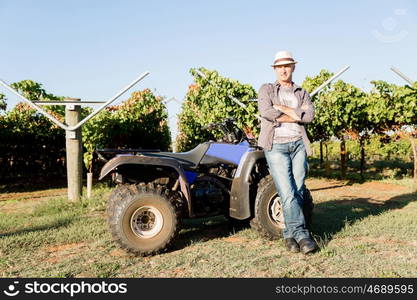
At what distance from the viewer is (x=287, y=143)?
4082 mm

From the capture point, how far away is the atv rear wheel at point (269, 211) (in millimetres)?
4566

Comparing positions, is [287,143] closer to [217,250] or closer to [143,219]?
[217,250]

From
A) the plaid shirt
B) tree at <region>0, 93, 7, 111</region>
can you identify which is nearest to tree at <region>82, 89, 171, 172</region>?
tree at <region>0, 93, 7, 111</region>

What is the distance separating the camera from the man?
4.03 meters

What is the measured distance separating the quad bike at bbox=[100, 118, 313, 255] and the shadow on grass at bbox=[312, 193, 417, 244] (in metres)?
0.50

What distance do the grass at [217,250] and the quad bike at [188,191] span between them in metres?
0.28

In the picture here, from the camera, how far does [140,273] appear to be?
11.5 feet

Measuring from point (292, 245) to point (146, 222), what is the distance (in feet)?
5.17

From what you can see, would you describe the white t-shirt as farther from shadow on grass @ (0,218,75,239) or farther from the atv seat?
shadow on grass @ (0,218,75,239)

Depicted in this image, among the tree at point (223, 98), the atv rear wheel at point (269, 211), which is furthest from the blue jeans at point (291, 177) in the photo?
the tree at point (223, 98)

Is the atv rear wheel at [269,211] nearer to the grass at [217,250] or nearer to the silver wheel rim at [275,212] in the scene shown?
the silver wheel rim at [275,212]

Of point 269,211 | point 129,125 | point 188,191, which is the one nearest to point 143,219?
point 188,191

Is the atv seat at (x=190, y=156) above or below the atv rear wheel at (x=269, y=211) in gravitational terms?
above

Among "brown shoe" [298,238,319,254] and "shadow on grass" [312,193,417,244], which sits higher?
"brown shoe" [298,238,319,254]
